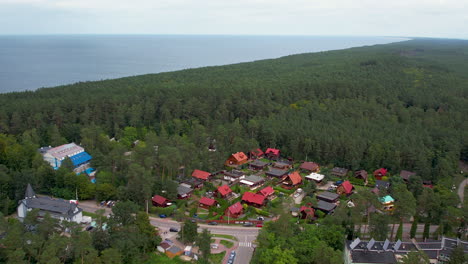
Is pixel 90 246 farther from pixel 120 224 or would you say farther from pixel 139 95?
pixel 139 95

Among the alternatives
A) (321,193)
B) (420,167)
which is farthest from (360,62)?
(321,193)

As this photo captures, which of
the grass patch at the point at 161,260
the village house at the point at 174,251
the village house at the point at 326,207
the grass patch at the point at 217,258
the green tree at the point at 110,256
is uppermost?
the green tree at the point at 110,256

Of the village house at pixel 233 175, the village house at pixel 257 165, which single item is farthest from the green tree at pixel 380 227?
the village house at pixel 257 165

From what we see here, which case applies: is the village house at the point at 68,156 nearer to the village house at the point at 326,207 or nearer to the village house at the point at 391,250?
the village house at the point at 326,207

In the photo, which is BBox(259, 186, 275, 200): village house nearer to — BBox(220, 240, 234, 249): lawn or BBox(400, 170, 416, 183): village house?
BBox(220, 240, 234, 249): lawn

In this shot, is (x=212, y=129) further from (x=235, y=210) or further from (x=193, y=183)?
(x=235, y=210)
